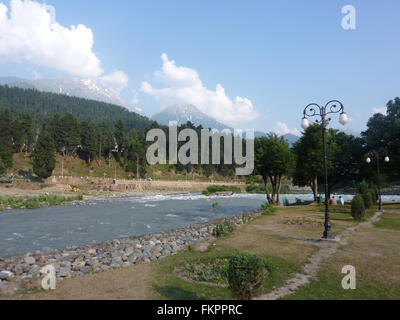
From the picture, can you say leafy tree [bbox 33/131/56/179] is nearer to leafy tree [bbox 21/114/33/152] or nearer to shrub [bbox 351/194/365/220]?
leafy tree [bbox 21/114/33/152]

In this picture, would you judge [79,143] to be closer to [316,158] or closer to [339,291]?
[316,158]

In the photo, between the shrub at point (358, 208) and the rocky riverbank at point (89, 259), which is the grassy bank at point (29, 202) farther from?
the shrub at point (358, 208)

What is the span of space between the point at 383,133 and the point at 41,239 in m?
49.2

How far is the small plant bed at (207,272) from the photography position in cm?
892

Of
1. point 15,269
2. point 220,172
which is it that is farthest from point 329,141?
point 220,172

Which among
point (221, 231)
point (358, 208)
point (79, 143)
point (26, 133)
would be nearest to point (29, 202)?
point (221, 231)

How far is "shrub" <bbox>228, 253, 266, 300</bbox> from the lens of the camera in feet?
20.5

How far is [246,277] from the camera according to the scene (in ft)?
20.5

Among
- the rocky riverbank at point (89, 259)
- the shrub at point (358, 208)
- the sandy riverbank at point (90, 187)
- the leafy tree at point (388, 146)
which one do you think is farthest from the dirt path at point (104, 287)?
the sandy riverbank at point (90, 187)

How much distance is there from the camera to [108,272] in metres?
10.1

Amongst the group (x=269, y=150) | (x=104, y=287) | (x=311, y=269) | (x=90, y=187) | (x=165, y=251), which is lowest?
(x=90, y=187)

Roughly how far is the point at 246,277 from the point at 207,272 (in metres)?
3.85
